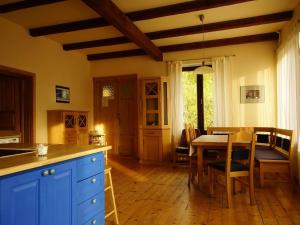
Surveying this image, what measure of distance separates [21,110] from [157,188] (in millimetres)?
2856

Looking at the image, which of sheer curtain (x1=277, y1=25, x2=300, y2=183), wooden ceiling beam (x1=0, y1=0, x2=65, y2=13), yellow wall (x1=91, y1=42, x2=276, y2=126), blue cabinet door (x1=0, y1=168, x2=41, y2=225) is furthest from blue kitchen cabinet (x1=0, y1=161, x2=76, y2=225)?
yellow wall (x1=91, y1=42, x2=276, y2=126)

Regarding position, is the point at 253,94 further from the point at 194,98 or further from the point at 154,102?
the point at 154,102

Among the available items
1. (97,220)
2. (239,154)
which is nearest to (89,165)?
(97,220)

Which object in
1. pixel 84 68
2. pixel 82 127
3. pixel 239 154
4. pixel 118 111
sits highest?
pixel 84 68

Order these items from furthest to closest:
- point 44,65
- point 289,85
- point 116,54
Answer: point 116,54
point 44,65
point 289,85

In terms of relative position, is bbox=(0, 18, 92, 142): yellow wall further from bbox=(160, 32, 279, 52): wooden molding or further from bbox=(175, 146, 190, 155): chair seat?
bbox=(175, 146, 190, 155): chair seat

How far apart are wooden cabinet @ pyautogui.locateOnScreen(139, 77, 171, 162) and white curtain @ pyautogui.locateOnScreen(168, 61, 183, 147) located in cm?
13

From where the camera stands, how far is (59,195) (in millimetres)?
1534

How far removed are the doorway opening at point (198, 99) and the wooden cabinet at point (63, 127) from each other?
7.98ft

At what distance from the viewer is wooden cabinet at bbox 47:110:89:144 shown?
4586 mm

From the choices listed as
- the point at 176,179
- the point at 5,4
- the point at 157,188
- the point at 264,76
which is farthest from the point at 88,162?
the point at 264,76

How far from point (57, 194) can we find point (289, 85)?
378 centimetres

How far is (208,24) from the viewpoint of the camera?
13.8 feet

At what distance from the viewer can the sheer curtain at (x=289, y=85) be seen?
11.4 feet
